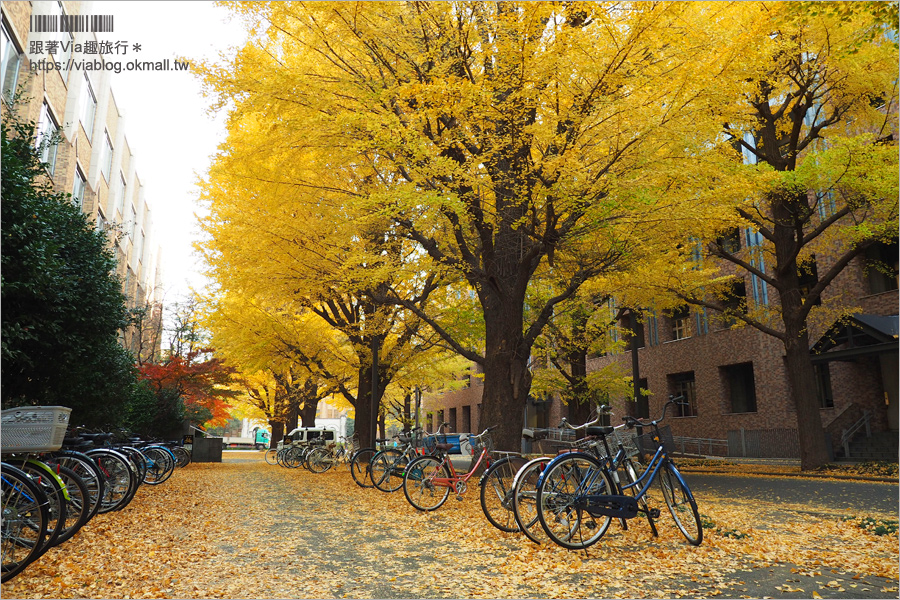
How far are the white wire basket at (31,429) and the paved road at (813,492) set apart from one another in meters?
9.57

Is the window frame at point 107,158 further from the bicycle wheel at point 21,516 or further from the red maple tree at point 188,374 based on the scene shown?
the bicycle wheel at point 21,516

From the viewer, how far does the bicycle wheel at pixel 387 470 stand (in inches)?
444

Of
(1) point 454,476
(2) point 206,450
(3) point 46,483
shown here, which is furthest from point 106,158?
(3) point 46,483

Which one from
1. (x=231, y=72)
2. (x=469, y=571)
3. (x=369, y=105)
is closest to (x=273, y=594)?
(x=469, y=571)

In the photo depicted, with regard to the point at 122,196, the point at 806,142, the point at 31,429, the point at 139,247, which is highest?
the point at 122,196

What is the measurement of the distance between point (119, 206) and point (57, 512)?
94.4 ft

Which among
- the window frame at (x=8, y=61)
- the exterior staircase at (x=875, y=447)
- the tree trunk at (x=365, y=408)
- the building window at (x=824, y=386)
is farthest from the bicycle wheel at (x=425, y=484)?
the building window at (x=824, y=386)

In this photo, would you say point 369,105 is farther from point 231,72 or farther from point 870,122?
point 870,122

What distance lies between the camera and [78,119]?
66.0 feet

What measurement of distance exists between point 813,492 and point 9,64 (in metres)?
19.0

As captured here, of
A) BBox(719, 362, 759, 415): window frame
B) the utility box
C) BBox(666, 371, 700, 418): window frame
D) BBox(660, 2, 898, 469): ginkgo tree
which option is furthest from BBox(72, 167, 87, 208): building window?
BBox(719, 362, 759, 415): window frame

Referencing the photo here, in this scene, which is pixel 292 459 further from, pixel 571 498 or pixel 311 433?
pixel 571 498

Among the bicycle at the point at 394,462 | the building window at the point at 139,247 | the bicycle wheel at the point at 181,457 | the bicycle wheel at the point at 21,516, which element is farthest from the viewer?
the building window at the point at 139,247

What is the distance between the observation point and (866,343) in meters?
20.0
